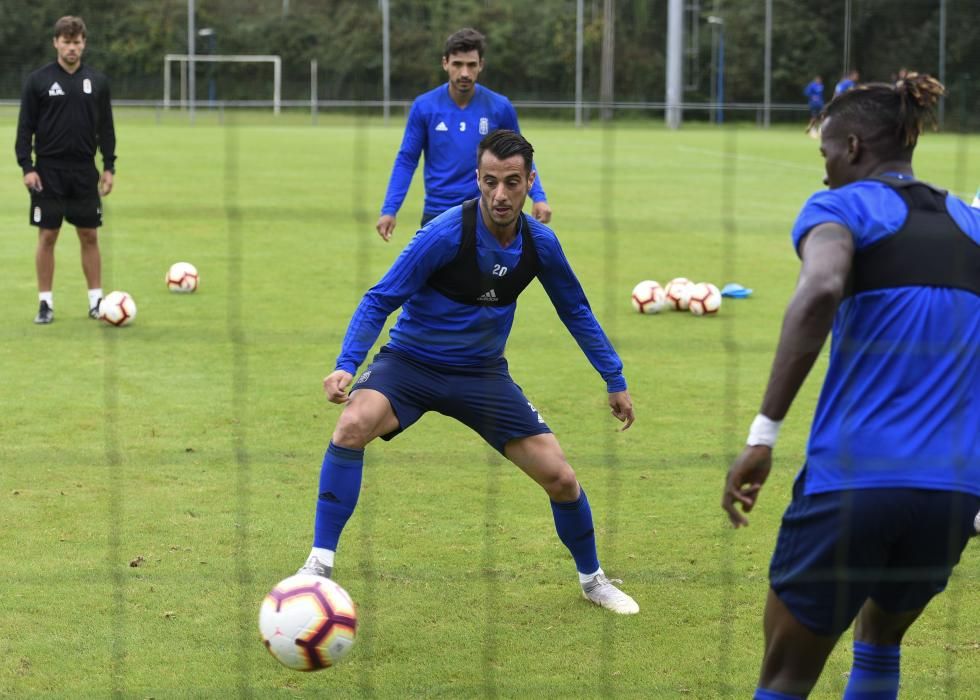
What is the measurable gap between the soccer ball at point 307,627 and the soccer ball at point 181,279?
790 centimetres

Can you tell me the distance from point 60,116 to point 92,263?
43.8 inches

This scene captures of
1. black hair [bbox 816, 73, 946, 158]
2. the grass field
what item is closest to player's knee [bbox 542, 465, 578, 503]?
the grass field

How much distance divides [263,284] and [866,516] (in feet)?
32.6

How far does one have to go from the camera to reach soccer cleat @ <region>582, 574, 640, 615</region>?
5102 mm

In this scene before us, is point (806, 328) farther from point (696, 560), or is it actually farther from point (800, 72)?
point (800, 72)

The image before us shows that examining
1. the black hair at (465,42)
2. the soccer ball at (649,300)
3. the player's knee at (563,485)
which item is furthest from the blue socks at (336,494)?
the soccer ball at (649,300)

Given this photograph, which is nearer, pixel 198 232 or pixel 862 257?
pixel 862 257

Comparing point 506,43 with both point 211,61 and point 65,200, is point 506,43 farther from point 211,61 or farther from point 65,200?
point 65,200

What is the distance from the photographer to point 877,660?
3725 millimetres

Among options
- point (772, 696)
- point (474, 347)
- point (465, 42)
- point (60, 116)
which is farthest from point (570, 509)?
point (60, 116)

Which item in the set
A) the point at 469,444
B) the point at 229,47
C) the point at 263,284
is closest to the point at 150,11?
the point at 229,47

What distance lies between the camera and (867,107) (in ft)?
11.1

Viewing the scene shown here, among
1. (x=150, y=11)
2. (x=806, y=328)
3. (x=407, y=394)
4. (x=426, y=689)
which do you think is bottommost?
(x=426, y=689)

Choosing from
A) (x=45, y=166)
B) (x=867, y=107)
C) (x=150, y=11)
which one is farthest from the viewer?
(x=150, y=11)
